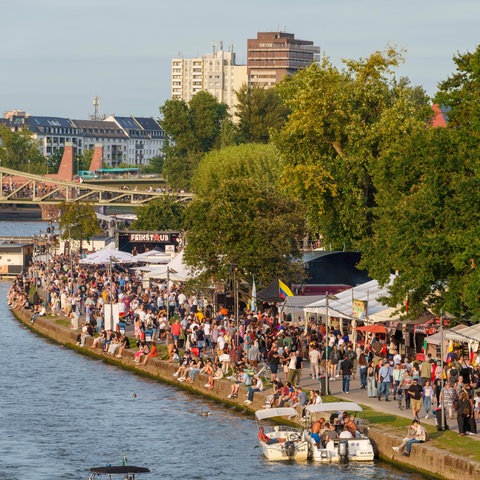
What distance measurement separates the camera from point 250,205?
60.2m

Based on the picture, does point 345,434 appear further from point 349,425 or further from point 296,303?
point 296,303

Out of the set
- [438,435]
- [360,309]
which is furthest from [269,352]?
[438,435]

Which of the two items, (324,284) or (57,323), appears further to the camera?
(57,323)

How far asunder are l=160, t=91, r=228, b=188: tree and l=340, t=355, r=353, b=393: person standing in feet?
389

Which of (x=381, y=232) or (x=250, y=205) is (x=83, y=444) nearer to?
(x=381, y=232)

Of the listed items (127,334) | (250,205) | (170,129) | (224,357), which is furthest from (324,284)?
(170,129)

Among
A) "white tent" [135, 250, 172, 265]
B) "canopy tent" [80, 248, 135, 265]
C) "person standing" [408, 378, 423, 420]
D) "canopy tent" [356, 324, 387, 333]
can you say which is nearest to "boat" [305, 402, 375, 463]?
"person standing" [408, 378, 423, 420]

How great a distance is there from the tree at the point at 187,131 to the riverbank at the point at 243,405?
86.8 m

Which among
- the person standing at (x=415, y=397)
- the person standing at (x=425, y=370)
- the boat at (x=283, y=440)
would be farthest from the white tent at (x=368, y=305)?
the boat at (x=283, y=440)

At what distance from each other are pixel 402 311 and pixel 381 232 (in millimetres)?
5107

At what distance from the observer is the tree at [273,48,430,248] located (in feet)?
205

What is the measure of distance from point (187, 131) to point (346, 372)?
123 metres

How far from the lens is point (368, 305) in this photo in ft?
155

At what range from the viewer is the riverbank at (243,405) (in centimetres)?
3209
